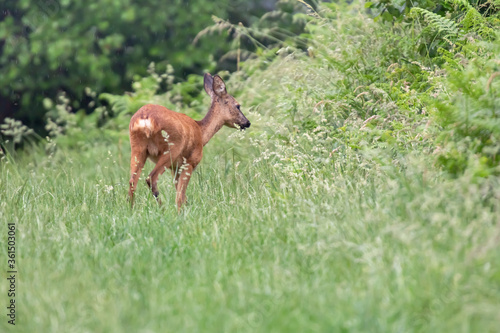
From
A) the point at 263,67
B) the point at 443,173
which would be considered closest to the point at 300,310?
the point at 443,173

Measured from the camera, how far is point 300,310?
3.28 meters

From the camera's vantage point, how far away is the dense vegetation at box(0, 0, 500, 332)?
3.27m

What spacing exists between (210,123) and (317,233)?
2.98 meters

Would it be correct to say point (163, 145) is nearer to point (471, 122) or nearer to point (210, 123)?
point (210, 123)

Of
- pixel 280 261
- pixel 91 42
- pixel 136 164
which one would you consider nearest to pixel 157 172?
pixel 136 164

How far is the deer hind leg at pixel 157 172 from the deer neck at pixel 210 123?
84 cm

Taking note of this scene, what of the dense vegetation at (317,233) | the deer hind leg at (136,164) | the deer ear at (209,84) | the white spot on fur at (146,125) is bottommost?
the deer hind leg at (136,164)

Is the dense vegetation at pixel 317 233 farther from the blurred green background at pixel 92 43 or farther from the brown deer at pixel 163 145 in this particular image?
the blurred green background at pixel 92 43

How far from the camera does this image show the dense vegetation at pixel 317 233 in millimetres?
3266

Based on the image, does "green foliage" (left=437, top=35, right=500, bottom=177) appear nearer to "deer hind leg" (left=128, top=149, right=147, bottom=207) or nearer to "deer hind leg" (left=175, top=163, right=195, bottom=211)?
"deer hind leg" (left=175, top=163, right=195, bottom=211)

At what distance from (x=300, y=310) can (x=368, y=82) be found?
4500 millimetres

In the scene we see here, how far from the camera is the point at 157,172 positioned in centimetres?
624

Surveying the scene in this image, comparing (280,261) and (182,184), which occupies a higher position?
(280,261)

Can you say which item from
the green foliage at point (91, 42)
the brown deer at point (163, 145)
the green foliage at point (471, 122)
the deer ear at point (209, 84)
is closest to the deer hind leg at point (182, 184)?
the brown deer at point (163, 145)
